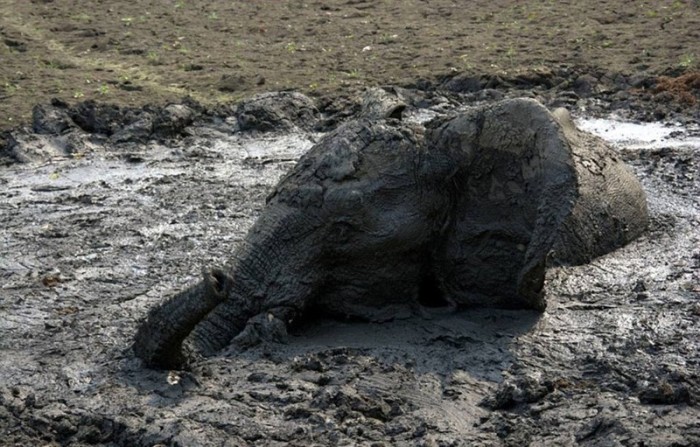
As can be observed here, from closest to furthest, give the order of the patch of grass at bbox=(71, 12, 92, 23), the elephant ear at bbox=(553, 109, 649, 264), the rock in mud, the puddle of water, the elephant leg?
1. the elephant leg
2. the elephant ear at bbox=(553, 109, 649, 264)
3. the puddle of water
4. the rock in mud
5. the patch of grass at bbox=(71, 12, 92, 23)

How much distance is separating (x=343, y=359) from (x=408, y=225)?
100cm

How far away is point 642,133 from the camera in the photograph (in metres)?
12.0

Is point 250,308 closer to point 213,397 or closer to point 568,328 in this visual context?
point 213,397

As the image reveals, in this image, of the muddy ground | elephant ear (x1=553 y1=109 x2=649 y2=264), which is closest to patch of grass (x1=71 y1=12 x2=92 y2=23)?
the muddy ground

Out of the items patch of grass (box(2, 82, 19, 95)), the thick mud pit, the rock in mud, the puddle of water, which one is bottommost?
the thick mud pit

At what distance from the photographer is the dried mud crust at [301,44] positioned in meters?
14.1

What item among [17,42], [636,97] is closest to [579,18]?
[636,97]

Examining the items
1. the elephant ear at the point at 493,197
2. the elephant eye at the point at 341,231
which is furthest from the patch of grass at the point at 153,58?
the elephant eye at the point at 341,231

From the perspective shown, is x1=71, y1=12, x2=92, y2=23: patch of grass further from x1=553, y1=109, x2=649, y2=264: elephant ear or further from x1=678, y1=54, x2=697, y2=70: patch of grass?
x1=553, y1=109, x2=649, y2=264: elephant ear

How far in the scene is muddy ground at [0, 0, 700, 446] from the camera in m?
6.54

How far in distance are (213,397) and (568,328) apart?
7.09 feet

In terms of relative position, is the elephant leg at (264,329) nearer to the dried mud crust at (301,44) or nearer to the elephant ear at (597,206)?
the elephant ear at (597,206)

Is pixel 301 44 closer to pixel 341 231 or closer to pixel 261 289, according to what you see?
pixel 341 231

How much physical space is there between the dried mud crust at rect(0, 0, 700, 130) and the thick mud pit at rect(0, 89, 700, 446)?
4.05 metres
